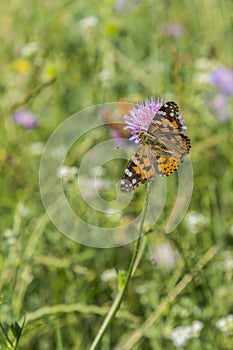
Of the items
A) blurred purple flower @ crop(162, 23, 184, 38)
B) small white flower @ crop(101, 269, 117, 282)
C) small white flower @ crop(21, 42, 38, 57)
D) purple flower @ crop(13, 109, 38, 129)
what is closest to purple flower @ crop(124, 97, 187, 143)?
small white flower @ crop(101, 269, 117, 282)

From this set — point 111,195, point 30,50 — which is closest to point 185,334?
point 111,195

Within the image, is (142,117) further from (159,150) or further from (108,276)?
(108,276)

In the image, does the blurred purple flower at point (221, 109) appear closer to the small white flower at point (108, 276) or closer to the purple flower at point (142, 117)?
the small white flower at point (108, 276)

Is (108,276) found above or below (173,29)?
below

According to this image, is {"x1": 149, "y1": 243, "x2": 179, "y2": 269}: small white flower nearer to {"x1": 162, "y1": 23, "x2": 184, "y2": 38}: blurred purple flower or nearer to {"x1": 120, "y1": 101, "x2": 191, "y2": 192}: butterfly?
{"x1": 120, "y1": 101, "x2": 191, "y2": 192}: butterfly

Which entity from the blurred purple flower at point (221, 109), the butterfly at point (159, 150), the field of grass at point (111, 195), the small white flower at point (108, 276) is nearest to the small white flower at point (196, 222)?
the field of grass at point (111, 195)

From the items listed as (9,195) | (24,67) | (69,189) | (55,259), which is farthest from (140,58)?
(55,259)
